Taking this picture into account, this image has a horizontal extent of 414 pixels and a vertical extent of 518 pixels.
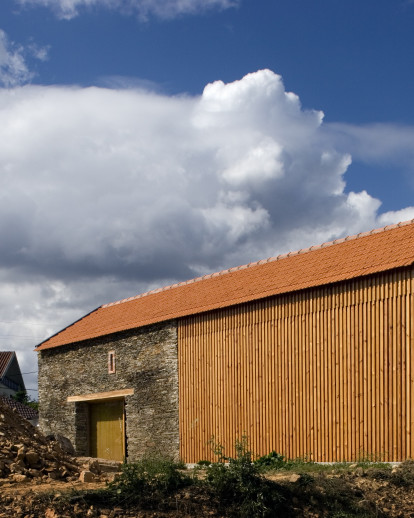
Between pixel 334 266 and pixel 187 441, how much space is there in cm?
631

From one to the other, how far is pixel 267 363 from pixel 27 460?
7.44 meters

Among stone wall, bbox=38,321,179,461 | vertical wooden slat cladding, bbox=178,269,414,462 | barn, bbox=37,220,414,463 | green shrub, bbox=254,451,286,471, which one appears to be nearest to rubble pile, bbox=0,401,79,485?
green shrub, bbox=254,451,286,471

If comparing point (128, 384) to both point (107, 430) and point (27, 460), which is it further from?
point (27, 460)

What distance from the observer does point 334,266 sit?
16750mm

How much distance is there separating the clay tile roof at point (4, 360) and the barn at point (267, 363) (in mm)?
27617

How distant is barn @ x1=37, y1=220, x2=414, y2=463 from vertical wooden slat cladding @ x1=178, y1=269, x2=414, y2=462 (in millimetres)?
25

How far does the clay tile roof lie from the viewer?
5062 cm

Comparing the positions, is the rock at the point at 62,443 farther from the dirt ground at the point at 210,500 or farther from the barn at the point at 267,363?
the dirt ground at the point at 210,500

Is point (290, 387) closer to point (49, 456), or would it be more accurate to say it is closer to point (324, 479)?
point (324, 479)

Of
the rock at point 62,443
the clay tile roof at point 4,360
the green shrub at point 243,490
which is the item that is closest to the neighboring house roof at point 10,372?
the clay tile roof at point 4,360

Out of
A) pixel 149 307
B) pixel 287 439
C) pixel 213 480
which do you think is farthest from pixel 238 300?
pixel 213 480

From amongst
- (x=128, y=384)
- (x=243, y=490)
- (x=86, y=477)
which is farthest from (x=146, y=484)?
(x=128, y=384)

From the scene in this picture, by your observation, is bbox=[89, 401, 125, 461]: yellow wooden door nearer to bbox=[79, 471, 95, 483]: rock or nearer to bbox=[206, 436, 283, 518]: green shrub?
bbox=[79, 471, 95, 483]: rock

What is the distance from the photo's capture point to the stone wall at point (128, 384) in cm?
2016
